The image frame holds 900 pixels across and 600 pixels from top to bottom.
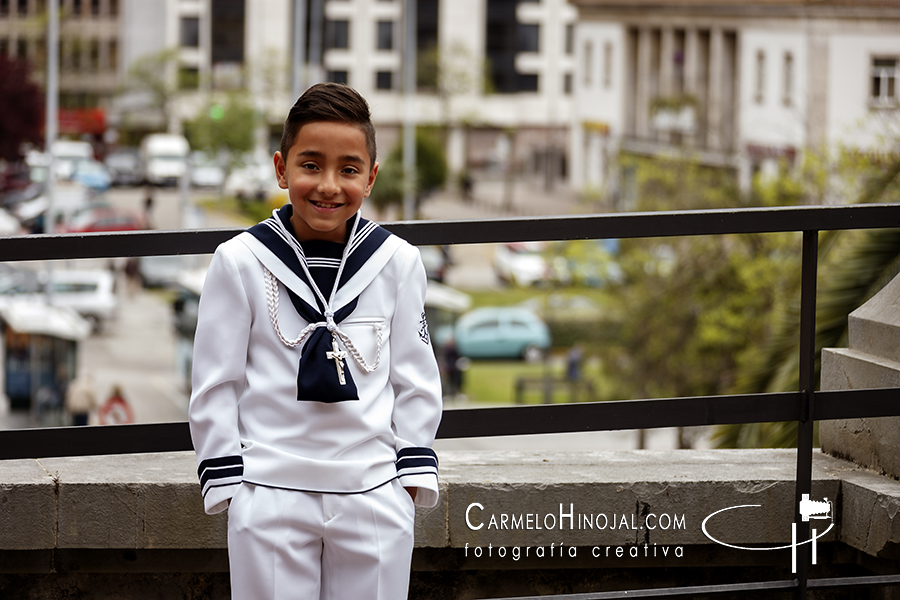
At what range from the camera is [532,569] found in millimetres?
3766

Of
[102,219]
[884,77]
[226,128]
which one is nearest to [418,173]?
[226,128]

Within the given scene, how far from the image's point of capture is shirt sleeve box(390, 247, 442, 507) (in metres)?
2.58

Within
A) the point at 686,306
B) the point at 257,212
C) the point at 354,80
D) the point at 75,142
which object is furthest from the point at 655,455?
the point at 354,80

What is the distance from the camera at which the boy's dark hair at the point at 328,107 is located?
2.56 metres

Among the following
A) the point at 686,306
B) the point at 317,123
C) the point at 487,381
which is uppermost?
the point at 317,123

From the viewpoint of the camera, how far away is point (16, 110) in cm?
4728

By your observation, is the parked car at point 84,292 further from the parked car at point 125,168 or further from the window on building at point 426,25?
the window on building at point 426,25

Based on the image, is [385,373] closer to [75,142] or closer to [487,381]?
[487,381]

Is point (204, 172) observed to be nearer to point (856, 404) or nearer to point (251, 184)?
point (251, 184)

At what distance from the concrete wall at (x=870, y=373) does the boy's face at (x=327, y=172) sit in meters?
1.97

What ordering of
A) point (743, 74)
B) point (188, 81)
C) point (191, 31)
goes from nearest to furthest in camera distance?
point (743, 74) < point (188, 81) < point (191, 31)

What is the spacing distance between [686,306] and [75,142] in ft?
171

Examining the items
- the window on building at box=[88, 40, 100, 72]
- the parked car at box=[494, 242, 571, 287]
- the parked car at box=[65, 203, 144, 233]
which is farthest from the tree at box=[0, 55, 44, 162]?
the window on building at box=[88, 40, 100, 72]

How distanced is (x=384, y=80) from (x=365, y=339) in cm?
7807
